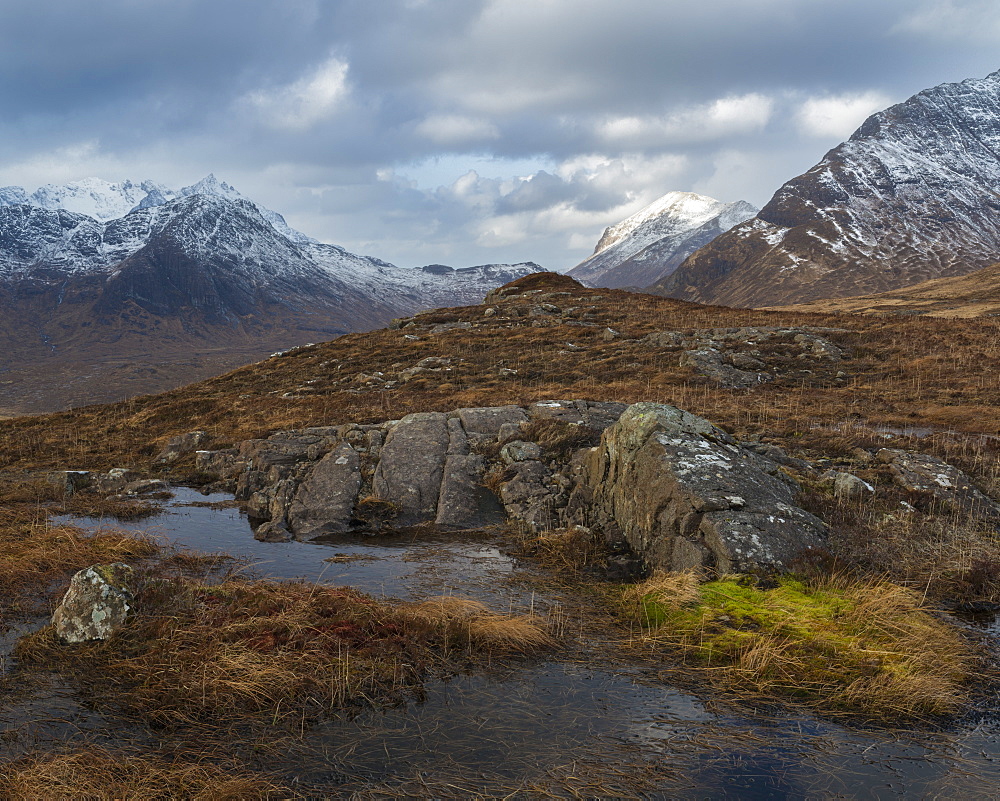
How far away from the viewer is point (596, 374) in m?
37.4

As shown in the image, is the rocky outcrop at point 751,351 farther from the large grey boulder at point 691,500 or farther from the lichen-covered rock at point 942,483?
the large grey boulder at point 691,500

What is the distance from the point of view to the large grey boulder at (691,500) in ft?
40.1

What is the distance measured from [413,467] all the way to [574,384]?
659 inches

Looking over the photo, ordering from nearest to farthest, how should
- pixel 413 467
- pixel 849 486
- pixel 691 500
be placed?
pixel 691 500 < pixel 849 486 < pixel 413 467

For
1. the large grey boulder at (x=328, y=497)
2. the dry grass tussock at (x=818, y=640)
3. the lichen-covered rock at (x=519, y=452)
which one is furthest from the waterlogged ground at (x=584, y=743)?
the lichen-covered rock at (x=519, y=452)

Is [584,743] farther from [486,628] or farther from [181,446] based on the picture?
[181,446]

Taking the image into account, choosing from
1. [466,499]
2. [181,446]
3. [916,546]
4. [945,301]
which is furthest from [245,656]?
[945,301]

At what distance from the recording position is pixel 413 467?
1972 centimetres

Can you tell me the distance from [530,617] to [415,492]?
28.4 feet

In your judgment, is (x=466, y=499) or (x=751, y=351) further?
(x=751, y=351)

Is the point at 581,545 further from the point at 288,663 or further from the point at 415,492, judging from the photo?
the point at 288,663

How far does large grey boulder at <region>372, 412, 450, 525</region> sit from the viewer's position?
59.9 feet

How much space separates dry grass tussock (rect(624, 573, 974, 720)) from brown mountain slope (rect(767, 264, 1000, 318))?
77287 millimetres

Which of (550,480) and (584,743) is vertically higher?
(550,480)
